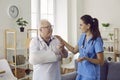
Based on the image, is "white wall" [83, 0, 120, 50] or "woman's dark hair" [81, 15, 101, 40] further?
"white wall" [83, 0, 120, 50]

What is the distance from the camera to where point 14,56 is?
14.6 feet

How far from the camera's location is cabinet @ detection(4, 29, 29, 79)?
4387mm

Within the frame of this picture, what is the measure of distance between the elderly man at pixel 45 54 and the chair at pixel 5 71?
1964 mm

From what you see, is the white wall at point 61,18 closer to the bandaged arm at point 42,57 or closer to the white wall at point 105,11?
the white wall at point 105,11

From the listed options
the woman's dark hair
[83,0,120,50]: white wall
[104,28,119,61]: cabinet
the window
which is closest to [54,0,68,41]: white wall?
the window

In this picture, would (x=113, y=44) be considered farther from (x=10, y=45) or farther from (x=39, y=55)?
(x=39, y=55)

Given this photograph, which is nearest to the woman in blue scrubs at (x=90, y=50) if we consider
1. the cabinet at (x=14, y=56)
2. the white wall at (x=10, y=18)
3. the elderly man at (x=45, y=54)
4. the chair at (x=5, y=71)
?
the elderly man at (x=45, y=54)

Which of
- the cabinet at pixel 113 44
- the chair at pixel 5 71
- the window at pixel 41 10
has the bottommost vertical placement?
A: the chair at pixel 5 71

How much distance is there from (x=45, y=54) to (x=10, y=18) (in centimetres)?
267

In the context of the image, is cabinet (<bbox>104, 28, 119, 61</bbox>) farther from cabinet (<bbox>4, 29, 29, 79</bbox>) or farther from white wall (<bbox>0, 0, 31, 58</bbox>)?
cabinet (<bbox>4, 29, 29, 79</bbox>)

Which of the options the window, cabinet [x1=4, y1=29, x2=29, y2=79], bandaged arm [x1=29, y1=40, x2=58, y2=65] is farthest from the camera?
the window

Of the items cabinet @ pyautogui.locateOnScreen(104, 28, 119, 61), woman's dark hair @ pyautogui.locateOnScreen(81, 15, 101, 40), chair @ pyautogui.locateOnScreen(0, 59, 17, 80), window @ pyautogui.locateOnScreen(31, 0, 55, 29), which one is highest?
window @ pyautogui.locateOnScreen(31, 0, 55, 29)

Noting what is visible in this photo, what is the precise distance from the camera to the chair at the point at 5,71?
13.4 ft

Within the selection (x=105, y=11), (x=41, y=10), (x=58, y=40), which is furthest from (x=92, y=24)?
(x=105, y=11)
